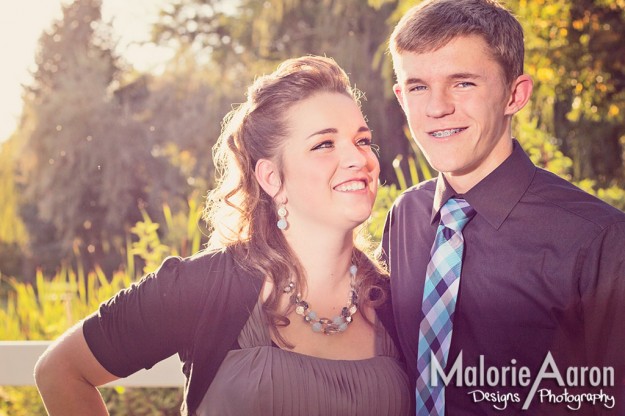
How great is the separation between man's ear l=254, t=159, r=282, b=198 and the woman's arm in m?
0.69

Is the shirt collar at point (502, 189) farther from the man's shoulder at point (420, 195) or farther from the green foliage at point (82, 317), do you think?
the green foliage at point (82, 317)

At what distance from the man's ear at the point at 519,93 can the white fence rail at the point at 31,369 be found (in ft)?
5.16

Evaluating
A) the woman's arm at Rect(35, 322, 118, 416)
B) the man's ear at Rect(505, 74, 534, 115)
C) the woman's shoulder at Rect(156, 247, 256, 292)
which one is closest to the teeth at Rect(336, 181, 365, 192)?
the woman's shoulder at Rect(156, 247, 256, 292)

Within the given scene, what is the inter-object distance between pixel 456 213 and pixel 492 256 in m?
0.18

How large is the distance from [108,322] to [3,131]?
1875cm

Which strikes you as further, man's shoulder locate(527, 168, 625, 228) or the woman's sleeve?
the woman's sleeve

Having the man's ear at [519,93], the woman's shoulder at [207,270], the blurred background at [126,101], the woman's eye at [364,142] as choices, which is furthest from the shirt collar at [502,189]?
the blurred background at [126,101]

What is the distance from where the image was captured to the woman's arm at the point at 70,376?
223 cm

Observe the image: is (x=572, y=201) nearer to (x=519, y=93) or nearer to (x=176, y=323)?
(x=519, y=93)

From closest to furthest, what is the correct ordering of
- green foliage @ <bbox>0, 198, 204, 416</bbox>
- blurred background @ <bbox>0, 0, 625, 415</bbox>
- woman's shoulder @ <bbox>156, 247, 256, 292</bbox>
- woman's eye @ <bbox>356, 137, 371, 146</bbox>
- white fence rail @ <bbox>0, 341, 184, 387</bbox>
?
woman's shoulder @ <bbox>156, 247, 256, 292</bbox> < woman's eye @ <bbox>356, 137, 371, 146</bbox> < white fence rail @ <bbox>0, 341, 184, 387</bbox> < green foliage @ <bbox>0, 198, 204, 416</bbox> < blurred background @ <bbox>0, 0, 625, 415</bbox>

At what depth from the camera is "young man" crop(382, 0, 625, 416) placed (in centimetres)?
203

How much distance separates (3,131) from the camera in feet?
63.9

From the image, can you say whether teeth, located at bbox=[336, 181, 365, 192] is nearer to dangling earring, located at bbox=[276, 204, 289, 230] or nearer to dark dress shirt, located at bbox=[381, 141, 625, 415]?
dangling earring, located at bbox=[276, 204, 289, 230]

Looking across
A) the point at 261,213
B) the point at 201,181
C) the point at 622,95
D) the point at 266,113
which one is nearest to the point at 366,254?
the point at 261,213
